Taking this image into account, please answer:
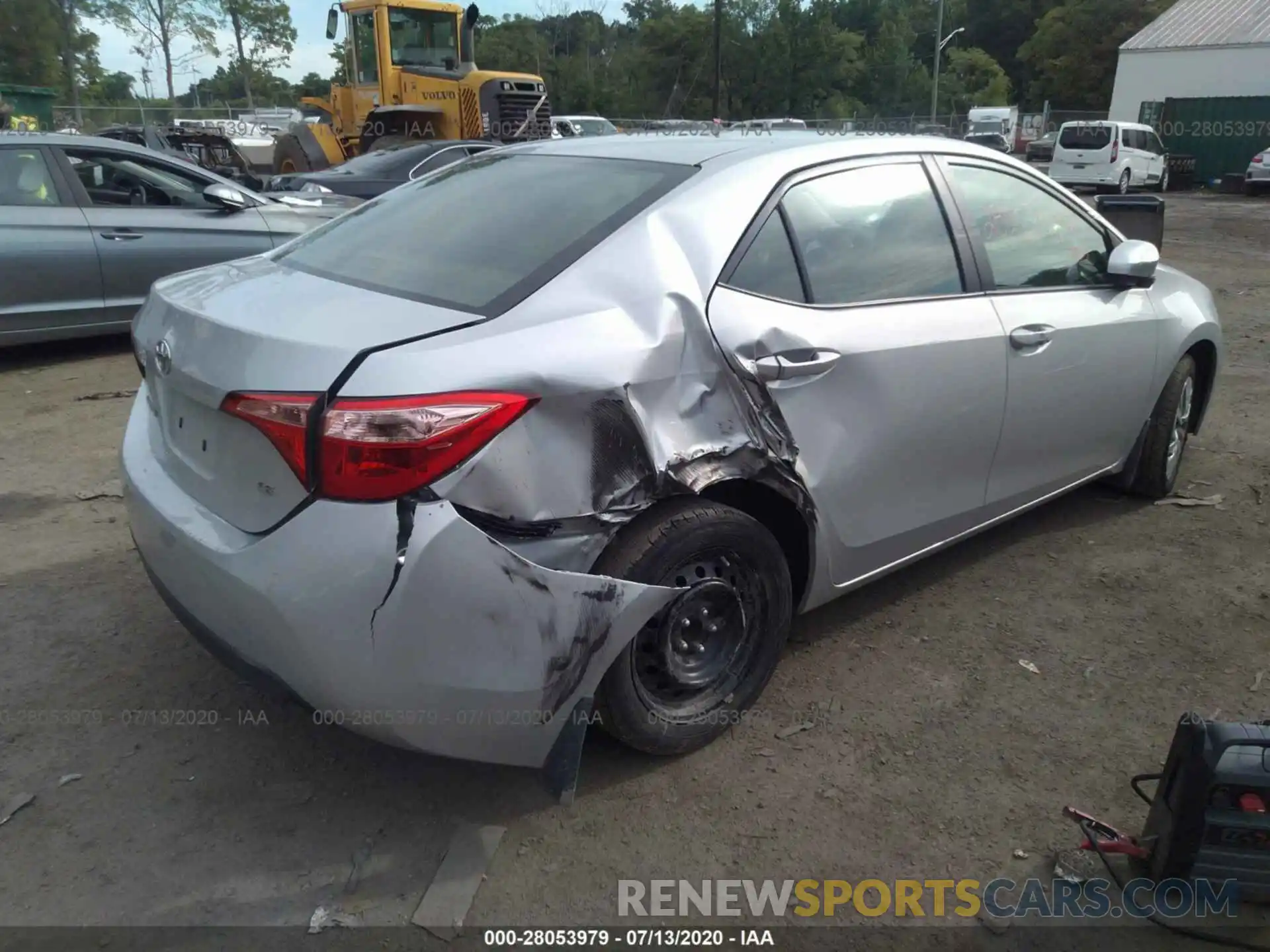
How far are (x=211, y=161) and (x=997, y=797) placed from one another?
19.2 m

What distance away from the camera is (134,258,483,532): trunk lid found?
7.18 ft

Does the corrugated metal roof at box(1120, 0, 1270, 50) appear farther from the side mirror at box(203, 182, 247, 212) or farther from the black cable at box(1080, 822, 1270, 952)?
the black cable at box(1080, 822, 1270, 952)

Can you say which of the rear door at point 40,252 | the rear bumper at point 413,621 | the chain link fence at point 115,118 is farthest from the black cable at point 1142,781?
the chain link fence at point 115,118

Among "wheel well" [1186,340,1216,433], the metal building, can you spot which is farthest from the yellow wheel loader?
the metal building

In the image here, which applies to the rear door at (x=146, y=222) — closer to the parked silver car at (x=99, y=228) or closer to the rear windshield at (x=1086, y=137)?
the parked silver car at (x=99, y=228)

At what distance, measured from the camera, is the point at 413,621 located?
2.09 meters

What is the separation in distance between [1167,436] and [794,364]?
8.31 feet

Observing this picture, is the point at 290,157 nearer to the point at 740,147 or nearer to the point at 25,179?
the point at 25,179

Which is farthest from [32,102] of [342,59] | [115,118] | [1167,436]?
[1167,436]

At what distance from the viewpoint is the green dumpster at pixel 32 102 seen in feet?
90.5

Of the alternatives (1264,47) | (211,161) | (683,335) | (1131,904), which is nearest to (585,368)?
(683,335)

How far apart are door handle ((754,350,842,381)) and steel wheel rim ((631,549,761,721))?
0.50m

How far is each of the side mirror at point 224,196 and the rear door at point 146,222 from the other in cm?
30

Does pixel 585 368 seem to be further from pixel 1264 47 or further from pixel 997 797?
pixel 1264 47
